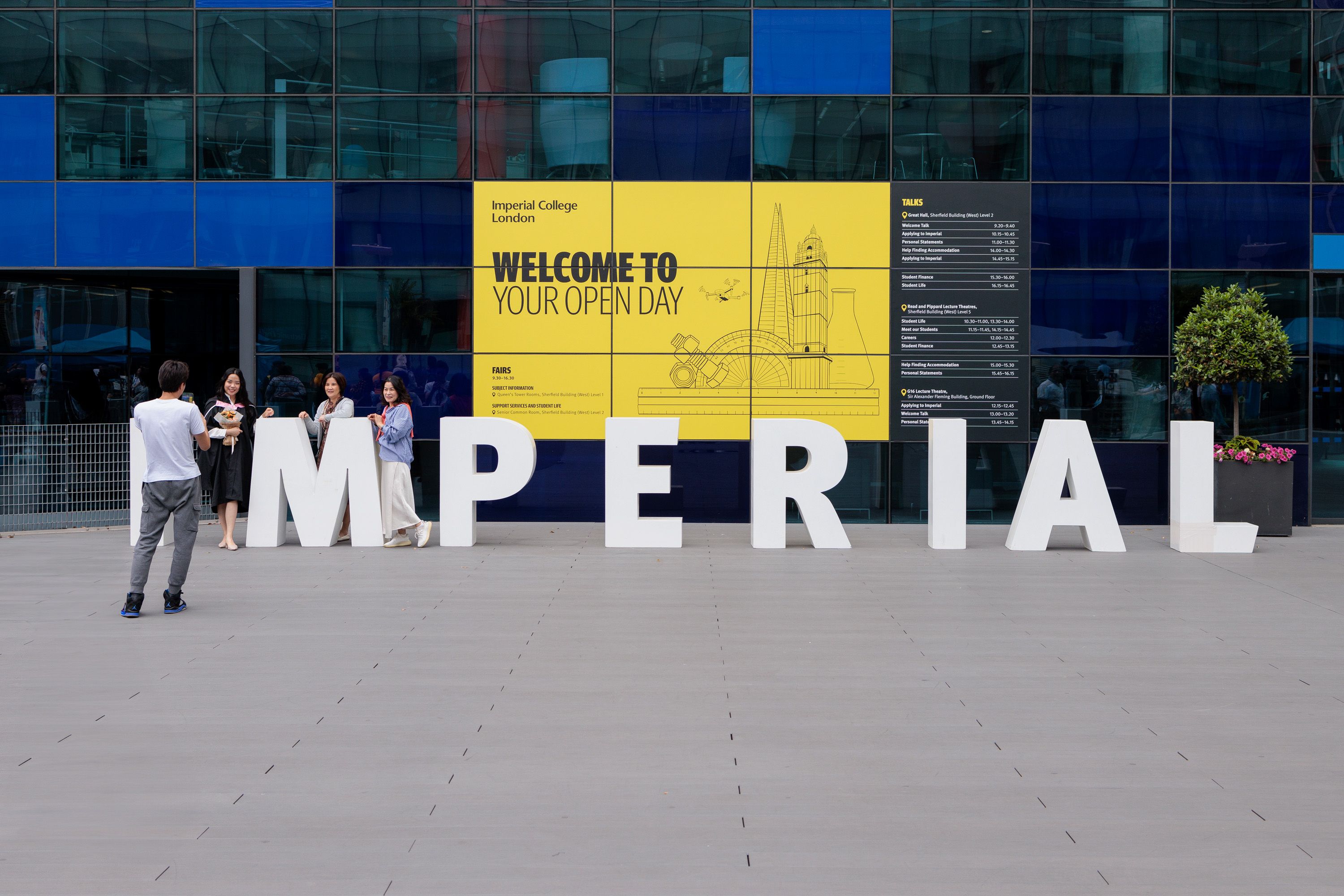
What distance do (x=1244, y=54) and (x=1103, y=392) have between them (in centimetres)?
472

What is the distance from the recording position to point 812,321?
609 inches

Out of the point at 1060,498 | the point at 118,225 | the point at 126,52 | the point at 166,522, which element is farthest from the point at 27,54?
the point at 1060,498

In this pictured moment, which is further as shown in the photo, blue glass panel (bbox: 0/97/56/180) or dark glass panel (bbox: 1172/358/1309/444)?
blue glass panel (bbox: 0/97/56/180)

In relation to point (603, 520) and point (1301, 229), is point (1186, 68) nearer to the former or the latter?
point (1301, 229)

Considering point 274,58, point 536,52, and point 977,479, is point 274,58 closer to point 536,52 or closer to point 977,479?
point 536,52

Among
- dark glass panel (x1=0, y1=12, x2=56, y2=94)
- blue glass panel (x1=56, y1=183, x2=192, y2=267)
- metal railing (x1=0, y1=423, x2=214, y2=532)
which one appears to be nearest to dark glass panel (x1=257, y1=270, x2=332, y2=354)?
blue glass panel (x1=56, y1=183, x2=192, y2=267)

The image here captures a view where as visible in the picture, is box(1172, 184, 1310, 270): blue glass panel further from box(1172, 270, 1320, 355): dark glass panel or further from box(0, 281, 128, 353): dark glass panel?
box(0, 281, 128, 353): dark glass panel

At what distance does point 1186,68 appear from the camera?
15586 mm

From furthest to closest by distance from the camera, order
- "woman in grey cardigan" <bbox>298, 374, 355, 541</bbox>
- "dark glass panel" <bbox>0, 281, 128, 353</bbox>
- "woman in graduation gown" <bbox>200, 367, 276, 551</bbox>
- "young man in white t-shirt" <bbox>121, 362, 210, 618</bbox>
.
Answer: "dark glass panel" <bbox>0, 281, 128, 353</bbox> < "woman in grey cardigan" <bbox>298, 374, 355, 541</bbox> < "woman in graduation gown" <bbox>200, 367, 276, 551</bbox> < "young man in white t-shirt" <bbox>121, 362, 210, 618</bbox>

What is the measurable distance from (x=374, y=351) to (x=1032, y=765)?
11.9m

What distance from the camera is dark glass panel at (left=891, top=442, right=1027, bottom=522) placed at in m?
15.5

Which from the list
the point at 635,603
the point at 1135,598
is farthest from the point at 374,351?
the point at 1135,598

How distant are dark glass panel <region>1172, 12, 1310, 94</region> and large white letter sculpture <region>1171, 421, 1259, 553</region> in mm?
5460

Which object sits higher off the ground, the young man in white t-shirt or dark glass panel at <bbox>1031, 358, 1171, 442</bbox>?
dark glass panel at <bbox>1031, 358, 1171, 442</bbox>
